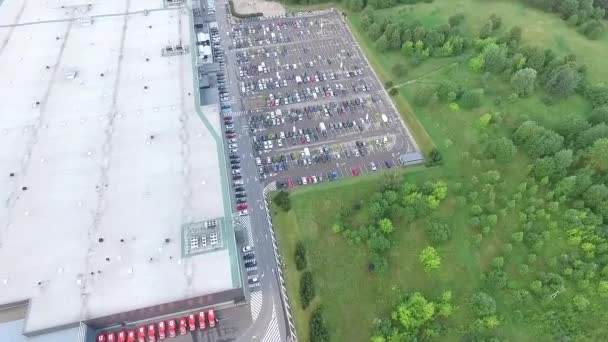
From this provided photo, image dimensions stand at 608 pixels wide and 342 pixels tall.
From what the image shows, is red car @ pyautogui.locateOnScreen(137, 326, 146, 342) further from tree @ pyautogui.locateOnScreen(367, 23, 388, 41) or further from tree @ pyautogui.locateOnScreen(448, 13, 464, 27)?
tree @ pyautogui.locateOnScreen(448, 13, 464, 27)

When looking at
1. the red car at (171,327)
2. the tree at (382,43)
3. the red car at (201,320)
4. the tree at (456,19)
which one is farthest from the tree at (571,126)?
the red car at (171,327)

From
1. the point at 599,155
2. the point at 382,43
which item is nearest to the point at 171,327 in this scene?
the point at 599,155

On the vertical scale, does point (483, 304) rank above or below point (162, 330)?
below

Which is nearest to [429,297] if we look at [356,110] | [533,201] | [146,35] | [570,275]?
[570,275]

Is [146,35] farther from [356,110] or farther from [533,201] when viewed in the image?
[533,201]

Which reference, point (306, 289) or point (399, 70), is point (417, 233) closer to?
point (306, 289)
